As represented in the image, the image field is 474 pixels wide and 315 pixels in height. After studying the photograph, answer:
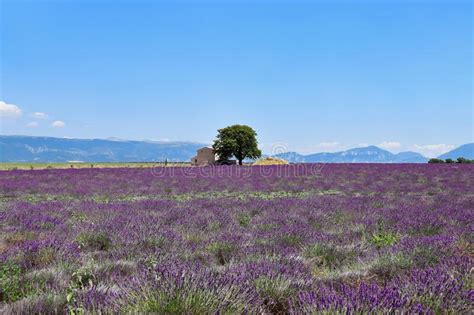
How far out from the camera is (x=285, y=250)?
4.22m

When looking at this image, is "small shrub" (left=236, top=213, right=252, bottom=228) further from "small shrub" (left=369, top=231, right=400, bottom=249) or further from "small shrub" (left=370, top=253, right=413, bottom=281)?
"small shrub" (left=370, top=253, right=413, bottom=281)

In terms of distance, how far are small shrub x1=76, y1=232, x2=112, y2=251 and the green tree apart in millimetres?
50386

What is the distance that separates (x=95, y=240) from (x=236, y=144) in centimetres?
5113

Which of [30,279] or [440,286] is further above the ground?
[440,286]

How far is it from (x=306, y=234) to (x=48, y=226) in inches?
173

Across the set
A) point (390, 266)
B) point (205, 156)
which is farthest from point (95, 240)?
point (205, 156)

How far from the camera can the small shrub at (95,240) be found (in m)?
5.02

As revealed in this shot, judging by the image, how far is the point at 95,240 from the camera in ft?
16.8

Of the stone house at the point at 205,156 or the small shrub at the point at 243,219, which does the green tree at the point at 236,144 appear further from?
the small shrub at the point at 243,219

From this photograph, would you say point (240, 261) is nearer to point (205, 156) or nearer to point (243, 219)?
point (243, 219)

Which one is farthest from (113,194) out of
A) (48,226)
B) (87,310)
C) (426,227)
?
(87,310)

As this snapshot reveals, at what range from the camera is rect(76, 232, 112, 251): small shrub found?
16.5 feet

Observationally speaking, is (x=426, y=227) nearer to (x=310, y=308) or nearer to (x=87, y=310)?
(x=310, y=308)

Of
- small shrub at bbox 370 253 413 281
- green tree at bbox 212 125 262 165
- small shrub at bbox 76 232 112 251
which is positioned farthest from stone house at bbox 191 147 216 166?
small shrub at bbox 370 253 413 281
